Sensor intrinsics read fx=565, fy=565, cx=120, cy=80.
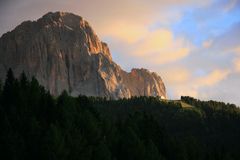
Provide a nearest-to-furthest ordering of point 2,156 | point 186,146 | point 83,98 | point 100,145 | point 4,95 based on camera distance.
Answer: point 2,156 < point 100,145 < point 4,95 < point 83,98 < point 186,146

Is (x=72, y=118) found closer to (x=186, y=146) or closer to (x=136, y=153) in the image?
(x=136, y=153)

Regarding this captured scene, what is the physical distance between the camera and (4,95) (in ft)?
329

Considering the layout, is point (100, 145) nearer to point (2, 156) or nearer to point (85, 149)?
point (85, 149)

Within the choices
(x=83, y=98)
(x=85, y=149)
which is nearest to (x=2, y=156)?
(x=85, y=149)

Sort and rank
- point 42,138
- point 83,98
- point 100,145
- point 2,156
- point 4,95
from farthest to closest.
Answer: point 83,98 → point 4,95 → point 100,145 → point 42,138 → point 2,156

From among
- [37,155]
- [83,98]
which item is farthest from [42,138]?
[83,98]

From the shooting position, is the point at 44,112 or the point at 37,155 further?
the point at 44,112

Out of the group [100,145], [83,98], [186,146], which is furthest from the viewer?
[186,146]

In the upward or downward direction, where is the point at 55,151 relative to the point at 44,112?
downward

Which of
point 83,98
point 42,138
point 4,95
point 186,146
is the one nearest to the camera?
point 42,138

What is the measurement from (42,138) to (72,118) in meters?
12.4

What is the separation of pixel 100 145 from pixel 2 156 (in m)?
18.2

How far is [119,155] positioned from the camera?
105 meters

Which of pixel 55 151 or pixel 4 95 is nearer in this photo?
pixel 55 151
